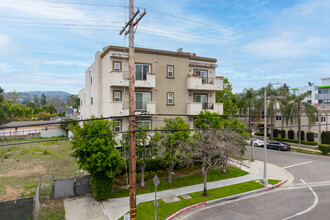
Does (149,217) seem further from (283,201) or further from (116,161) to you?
(283,201)

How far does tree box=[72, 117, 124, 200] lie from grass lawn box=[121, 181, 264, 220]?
2755 mm

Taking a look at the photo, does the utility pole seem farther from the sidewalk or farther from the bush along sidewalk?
the sidewalk

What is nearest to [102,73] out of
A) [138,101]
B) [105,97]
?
[105,97]

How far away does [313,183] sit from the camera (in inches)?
752

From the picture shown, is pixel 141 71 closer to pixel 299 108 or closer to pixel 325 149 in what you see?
pixel 325 149

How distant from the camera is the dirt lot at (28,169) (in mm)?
17081

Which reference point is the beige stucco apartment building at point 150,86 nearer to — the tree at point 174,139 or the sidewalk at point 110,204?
the tree at point 174,139

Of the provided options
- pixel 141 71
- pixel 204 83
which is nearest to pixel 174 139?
pixel 141 71

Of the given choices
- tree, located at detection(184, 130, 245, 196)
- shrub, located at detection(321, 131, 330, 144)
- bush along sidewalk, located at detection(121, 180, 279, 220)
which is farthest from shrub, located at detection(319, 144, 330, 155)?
tree, located at detection(184, 130, 245, 196)

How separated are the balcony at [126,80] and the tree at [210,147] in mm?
6191

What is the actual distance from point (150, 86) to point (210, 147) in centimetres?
769

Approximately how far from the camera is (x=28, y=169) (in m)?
22.8

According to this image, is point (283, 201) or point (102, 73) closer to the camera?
point (283, 201)

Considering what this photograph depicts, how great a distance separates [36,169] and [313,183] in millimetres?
25782
